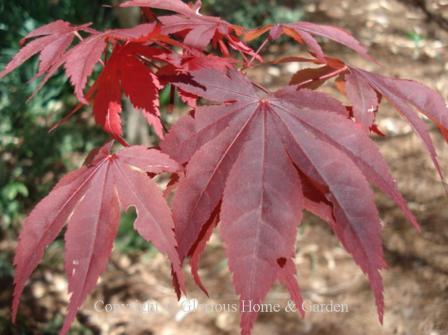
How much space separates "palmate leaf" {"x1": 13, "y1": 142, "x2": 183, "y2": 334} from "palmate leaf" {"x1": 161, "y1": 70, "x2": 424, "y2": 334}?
0.08 ft

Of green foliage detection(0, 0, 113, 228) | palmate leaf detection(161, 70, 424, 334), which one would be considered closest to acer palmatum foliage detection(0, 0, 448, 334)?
palmate leaf detection(161, 70, 424, 334)

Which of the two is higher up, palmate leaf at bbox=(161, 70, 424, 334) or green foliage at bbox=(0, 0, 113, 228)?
palmate leaf at bbox=(161, 70, 424, 334)

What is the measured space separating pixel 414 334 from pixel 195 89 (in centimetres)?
167

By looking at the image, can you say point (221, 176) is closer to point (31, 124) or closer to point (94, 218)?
point (94, 218)

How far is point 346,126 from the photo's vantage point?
1.95 ft

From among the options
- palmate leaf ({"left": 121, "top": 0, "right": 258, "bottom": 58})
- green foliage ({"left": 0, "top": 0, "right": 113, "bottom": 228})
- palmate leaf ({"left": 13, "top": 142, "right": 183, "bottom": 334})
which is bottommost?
green foliage ({"left": 0, "top": 0, "right": 113, "bottom": 228})

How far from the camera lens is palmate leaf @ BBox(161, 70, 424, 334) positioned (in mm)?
514

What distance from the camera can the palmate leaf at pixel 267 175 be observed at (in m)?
0.51

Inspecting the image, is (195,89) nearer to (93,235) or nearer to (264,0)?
(93,235)

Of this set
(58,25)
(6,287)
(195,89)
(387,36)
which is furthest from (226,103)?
(387,36)

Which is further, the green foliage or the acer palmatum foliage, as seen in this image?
the green foliage

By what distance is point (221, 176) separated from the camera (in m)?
0.57

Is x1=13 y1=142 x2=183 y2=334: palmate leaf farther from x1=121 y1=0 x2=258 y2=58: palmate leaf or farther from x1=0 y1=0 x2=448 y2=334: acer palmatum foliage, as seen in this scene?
x1=121 y1=0 x2=258 y2=58: palmate leaf

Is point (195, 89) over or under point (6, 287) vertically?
over
